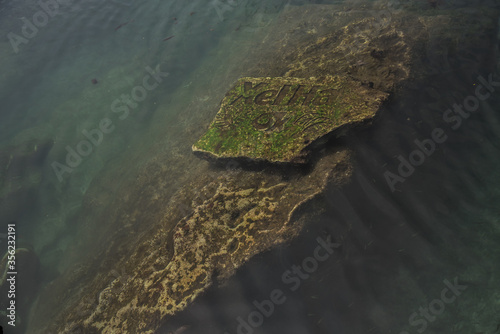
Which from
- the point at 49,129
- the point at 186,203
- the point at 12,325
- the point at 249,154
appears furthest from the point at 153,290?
the point at 49,129

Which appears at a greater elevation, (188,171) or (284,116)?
(284,116)

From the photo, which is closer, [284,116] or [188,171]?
[284,116]

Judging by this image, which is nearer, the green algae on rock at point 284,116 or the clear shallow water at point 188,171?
the clear shallow water at point 188,171

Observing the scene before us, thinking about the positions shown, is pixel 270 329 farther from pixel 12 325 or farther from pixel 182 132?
pixel 12 325

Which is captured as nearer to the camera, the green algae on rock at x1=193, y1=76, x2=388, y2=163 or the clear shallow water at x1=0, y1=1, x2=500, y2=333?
the clear shallow water at x1=0, y1=1, x2=500, y2=333
